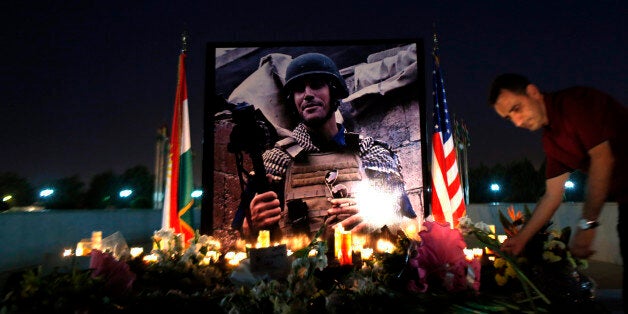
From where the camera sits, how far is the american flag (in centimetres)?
653

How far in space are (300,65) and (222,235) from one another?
3.40 m

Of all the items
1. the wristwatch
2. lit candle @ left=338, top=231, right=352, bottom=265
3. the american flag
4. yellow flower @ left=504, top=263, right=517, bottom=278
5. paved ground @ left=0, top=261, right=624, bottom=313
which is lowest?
paved ground @ left=0, top=261, right=624, bottom=313

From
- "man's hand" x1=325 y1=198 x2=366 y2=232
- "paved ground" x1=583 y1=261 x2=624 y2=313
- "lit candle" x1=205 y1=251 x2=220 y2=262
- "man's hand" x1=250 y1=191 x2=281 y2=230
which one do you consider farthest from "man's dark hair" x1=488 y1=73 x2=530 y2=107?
"man's hand" x1=250 y1=191 x2=281 y2=230

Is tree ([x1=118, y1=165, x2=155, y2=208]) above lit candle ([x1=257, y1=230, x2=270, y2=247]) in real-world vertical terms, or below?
above

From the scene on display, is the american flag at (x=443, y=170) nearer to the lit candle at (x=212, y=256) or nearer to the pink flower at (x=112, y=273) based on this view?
the lit candle at (x=212, y=256)

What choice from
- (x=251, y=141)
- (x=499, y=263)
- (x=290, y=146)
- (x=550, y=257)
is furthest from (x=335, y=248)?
(x=550, y=257)

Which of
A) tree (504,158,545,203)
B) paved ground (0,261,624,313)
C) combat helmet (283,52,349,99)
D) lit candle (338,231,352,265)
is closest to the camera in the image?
paved ground (0,261,624,313)

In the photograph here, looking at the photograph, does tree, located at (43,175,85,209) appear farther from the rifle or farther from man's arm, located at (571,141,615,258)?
man's arm, located at (571,141,615,258)

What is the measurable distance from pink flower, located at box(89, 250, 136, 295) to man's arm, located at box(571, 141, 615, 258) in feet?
6.38

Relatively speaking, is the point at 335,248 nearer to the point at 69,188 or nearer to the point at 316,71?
the point at 316,71

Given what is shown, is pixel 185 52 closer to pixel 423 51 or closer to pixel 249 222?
pixel 249 222

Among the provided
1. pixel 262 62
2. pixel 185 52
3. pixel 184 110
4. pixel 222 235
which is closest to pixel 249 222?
pixel 222 235

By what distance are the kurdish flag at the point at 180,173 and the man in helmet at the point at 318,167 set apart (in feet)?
3.05

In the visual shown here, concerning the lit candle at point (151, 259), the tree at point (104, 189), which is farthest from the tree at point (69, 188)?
the lit candle at point (151, 259)
